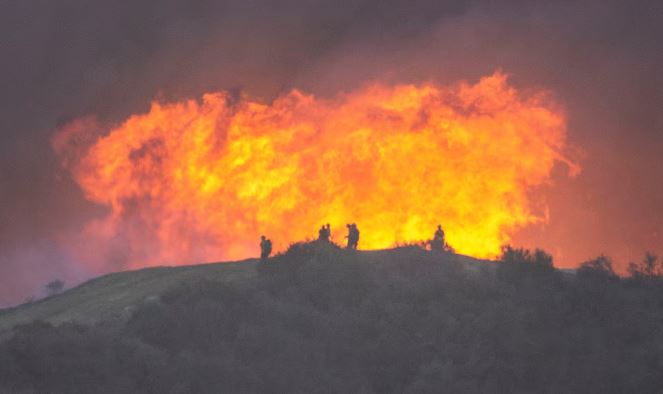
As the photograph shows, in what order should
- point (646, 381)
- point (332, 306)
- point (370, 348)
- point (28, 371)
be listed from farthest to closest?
point (332, 306), point (370, 348), point (646, 381), point (28, 371)

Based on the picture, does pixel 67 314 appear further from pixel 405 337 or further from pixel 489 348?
pixel 489 348

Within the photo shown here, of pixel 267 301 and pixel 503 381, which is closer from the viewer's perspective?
pixel 503 381

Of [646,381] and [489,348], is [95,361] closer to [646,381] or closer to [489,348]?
[489,348]

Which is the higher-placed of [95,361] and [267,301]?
[267,301]

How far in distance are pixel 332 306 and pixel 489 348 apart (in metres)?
12.8

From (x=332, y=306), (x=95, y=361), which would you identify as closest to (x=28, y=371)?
(x=95, y=361)

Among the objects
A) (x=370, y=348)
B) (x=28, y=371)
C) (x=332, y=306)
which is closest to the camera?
(x=28, y=371)

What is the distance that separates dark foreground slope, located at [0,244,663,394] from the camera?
61.0 meters

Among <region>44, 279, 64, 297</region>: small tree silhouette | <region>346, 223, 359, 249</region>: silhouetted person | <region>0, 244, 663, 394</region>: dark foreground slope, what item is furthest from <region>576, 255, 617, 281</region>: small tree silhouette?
<region>44, 279, 64, 297</region>: small tree silhouette

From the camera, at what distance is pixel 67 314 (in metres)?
76.5

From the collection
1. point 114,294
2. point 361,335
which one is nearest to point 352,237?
point 361,335

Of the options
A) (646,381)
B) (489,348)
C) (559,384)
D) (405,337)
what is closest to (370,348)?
(405,337)

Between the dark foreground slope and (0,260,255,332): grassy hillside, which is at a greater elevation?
(0,260,255,332): grassy hillside

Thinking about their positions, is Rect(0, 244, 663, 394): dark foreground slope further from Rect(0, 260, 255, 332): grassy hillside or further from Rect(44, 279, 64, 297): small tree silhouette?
Rect(44, 279, 64, 297): small tree silhouette
